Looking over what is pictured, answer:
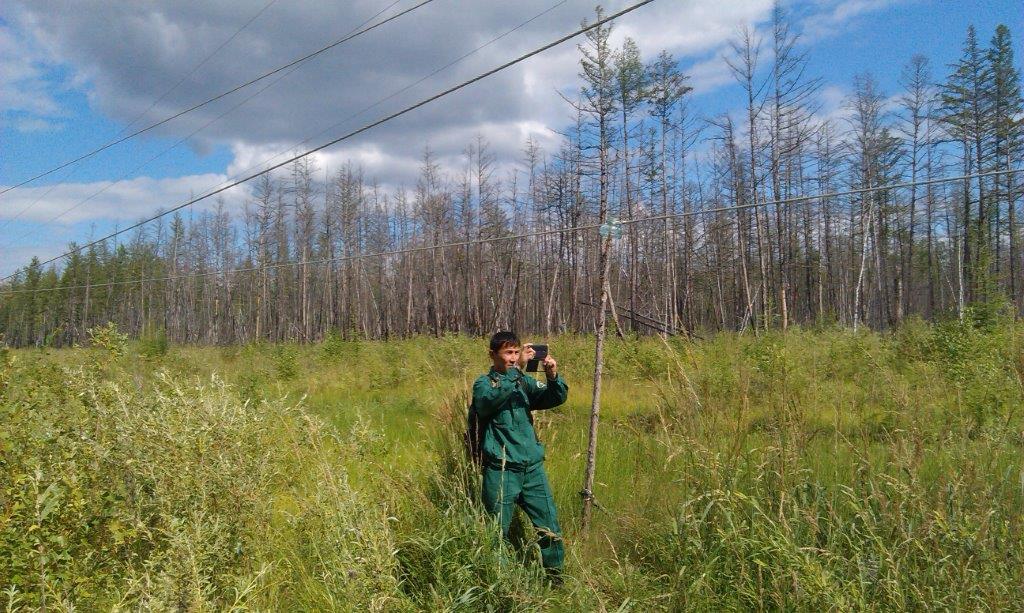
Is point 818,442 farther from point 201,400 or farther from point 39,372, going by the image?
point 39,372

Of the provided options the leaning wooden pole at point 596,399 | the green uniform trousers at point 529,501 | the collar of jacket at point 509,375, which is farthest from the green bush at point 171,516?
the leaning wooden pole at point 596,399

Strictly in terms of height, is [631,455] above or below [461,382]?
below

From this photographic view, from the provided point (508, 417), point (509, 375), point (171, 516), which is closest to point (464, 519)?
point (508, 417)

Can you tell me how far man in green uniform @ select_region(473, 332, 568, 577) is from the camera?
3426mm

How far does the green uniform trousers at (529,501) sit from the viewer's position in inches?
134

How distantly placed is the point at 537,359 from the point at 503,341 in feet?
0.84

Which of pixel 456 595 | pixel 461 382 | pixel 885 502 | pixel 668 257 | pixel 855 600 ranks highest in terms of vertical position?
pixel 668 257

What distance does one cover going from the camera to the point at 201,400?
338cm

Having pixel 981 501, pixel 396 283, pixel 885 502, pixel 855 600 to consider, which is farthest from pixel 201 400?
pixel 396 283

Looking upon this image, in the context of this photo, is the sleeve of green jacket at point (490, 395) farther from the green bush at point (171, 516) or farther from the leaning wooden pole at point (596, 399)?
the green bush at point (171, 516)

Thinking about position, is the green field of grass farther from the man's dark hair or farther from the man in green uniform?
the man's dark hair

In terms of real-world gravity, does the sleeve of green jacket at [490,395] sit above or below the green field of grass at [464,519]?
above

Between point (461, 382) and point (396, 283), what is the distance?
4389 cm

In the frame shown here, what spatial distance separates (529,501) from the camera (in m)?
3.51
